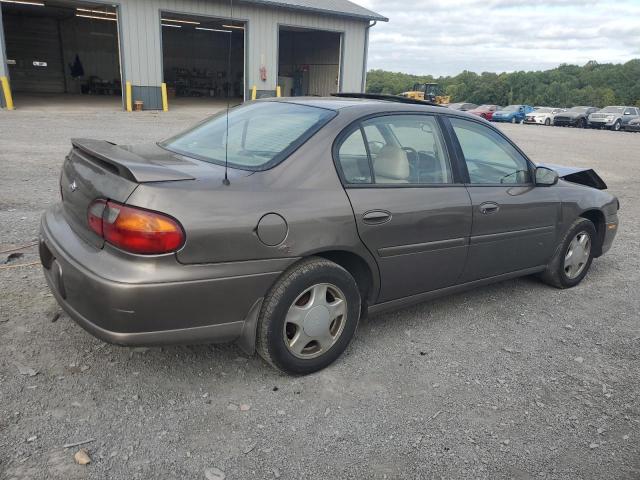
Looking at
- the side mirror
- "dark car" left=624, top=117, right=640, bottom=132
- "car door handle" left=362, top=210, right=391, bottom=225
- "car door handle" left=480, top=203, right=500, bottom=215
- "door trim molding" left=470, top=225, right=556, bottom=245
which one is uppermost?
the side mirror

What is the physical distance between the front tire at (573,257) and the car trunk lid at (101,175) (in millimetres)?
3227

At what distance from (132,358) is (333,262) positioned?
1314 millimetres

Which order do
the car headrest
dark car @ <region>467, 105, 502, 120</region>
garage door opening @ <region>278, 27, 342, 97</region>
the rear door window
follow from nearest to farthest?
the rear door window < the car headrest < garage door opening @ <region>278, 27, 342, 97</region> < dark car @ <region>467, 105, 502, 120</region>

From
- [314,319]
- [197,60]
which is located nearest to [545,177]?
[314,319]

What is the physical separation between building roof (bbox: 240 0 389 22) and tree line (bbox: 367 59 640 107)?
43.8 metres

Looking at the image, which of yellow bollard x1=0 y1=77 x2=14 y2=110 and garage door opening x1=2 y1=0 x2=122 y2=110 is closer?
yellow bollard x1=0 y1=77 x2=14 y2=110

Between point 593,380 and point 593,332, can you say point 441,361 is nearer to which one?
point 593,380

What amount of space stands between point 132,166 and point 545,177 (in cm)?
309

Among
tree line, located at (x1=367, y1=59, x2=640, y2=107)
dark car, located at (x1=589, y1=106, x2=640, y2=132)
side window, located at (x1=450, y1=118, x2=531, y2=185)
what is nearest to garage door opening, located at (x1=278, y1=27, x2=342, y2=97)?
dark car, located at (x1=589, y1=106, x2=640, y2=132)

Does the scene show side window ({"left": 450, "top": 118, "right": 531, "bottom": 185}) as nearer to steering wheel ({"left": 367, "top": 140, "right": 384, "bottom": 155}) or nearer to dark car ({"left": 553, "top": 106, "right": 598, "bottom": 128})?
steering wheel ({"left": 367, "top": 140, "right": 384, "bottom": 155})

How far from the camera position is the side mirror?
4.09m

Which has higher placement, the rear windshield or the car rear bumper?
the rear windshield

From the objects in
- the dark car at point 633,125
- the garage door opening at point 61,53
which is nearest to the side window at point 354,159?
the garage door opening at point 61,53

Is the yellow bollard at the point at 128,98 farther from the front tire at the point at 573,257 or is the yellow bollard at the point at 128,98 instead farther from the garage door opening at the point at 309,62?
the front tire at the point at 573,257
